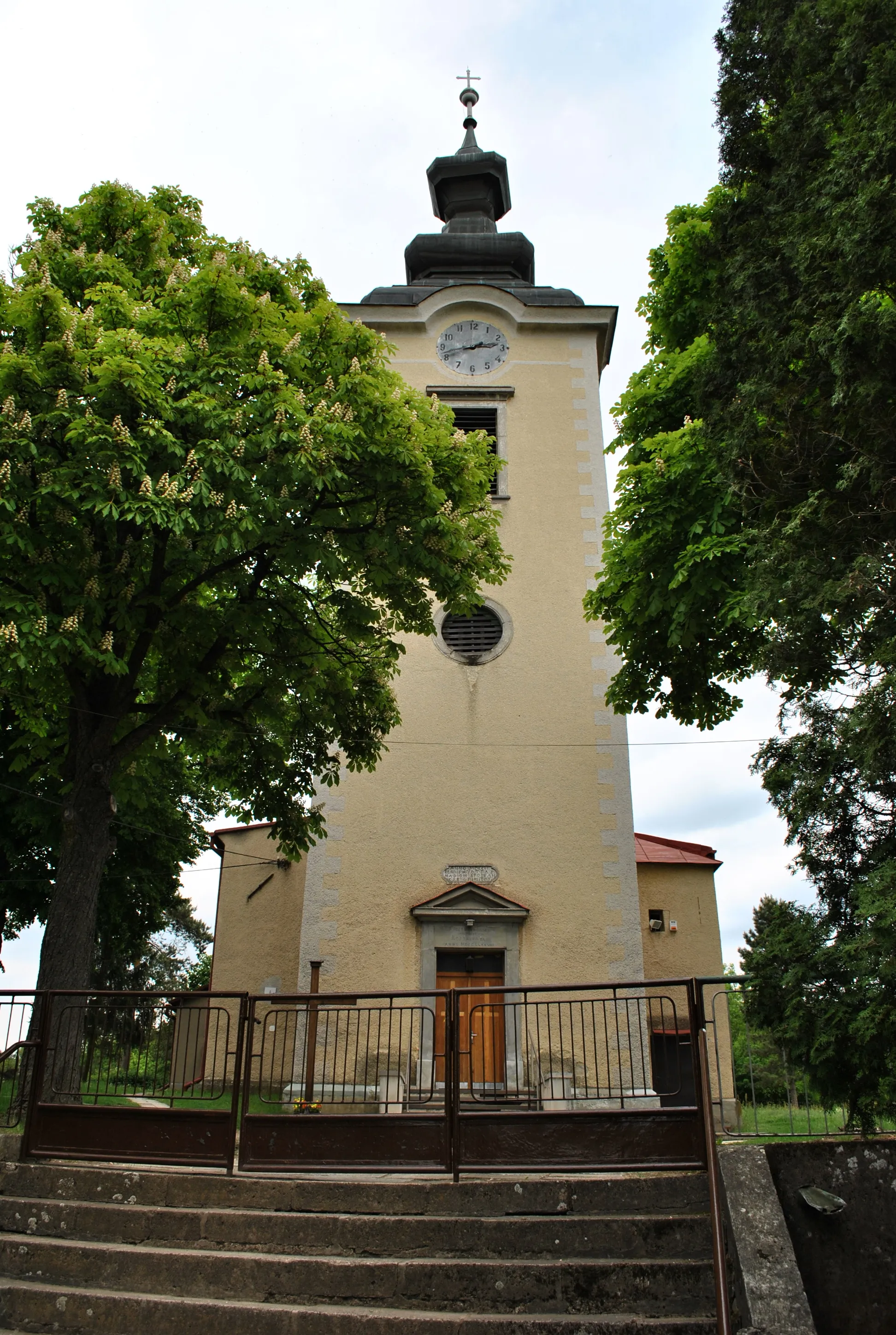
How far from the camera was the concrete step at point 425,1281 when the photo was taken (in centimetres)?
552

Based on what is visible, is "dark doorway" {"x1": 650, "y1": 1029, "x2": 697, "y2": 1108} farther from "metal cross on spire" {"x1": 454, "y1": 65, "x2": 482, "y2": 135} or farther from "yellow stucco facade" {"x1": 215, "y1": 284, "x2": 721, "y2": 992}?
"metal cross on spire" {"x1": 454, "y1": 65, "x2": 482, "y2": 135}

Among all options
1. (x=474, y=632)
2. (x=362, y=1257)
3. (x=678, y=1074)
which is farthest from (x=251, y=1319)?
(x=474, y=632)

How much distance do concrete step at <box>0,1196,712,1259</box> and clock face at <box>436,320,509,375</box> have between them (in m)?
14.8

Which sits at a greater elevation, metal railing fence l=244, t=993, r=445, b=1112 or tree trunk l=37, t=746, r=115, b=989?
tree trunk l=37, t=746, r=115, b=989

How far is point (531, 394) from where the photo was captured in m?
18.0

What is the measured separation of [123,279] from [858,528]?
7.19m

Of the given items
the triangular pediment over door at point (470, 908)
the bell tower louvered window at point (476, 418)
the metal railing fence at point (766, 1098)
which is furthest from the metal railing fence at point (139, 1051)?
the bell tower louvered window at point (476, 418)

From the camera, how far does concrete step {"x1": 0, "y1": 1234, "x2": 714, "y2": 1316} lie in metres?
5.52

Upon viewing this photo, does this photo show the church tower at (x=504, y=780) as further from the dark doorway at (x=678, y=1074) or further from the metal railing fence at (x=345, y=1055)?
the dark doorway at (x=678, y=1074)

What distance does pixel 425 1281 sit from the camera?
18.6 feet

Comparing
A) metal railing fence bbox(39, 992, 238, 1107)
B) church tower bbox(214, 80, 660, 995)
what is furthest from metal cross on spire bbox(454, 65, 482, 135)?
metal railing fence bbox(39, 992, 238, 1107)

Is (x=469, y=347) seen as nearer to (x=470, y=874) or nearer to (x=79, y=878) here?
(x=470, y=874)

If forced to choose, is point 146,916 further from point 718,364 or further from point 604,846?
point 718,364

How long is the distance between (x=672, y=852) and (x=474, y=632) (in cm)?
575
